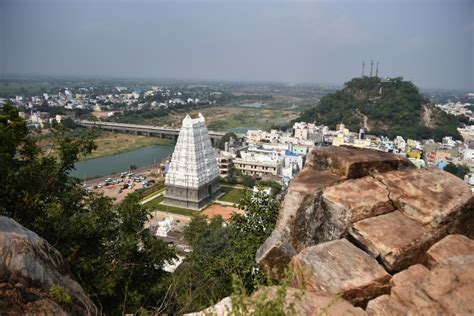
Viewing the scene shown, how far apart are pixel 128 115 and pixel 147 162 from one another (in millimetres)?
40653

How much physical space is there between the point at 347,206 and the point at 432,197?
59.2 inches

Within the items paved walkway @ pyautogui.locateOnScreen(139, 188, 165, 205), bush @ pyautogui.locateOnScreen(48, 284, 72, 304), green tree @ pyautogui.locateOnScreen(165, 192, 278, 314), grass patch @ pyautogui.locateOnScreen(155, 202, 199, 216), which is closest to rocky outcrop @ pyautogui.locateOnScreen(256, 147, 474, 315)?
green tree @ pyautogui.locateOnScreen(165, 192, 278, 314)

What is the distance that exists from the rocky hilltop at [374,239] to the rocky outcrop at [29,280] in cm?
196

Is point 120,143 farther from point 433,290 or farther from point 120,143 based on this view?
point 433,290

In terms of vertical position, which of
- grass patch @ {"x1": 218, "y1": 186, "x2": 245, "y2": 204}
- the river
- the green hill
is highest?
the green hill

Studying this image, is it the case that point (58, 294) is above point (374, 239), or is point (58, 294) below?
below

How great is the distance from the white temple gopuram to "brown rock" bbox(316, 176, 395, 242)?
21.8 m

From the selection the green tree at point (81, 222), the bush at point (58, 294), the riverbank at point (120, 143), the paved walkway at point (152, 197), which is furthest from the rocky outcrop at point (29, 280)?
the riverbank at point (120, 143)

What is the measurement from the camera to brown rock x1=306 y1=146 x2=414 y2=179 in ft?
20.8

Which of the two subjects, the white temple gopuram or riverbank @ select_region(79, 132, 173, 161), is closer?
the white temple gopuram

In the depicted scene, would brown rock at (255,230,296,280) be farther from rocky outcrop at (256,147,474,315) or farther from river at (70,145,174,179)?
river at (70,145,174,179)

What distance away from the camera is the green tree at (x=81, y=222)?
655 centimetres

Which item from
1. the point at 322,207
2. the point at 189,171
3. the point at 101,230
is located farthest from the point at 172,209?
the point at 322,207

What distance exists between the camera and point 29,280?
4121 millimetres
